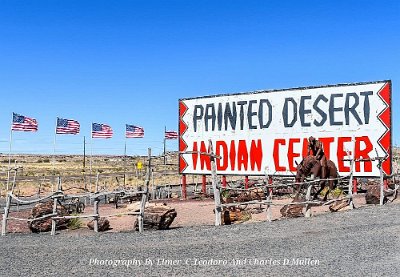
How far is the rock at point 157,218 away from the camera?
1493 cm

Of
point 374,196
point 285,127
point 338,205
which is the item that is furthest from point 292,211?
point 285,127

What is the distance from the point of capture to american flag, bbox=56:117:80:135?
34938 mm

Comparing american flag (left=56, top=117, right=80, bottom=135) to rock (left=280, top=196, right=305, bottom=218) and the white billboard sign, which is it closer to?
the white billboard sign

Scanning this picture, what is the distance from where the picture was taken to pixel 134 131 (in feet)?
130

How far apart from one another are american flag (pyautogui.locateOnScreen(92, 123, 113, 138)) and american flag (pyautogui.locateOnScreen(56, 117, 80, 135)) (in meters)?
1.49

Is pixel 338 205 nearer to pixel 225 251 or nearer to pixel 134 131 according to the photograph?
pixel 225 251

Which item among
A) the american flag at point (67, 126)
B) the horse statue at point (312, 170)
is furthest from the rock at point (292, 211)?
the american flag at point (67, 126)

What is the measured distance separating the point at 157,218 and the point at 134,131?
25259 mm

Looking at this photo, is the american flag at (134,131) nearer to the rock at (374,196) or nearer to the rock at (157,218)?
the rock at (374,196)

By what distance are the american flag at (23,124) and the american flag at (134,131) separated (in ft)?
24.3

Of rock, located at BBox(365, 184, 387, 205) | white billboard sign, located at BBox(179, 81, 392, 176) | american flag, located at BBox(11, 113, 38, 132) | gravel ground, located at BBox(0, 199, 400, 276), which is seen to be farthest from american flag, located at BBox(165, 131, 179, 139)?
gravel ground, located at BBox(0, 199, 400, 276)

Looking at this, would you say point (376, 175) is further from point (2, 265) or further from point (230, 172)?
point (2, 265)

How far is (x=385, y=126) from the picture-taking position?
21859 mm

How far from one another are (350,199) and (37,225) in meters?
10.3
